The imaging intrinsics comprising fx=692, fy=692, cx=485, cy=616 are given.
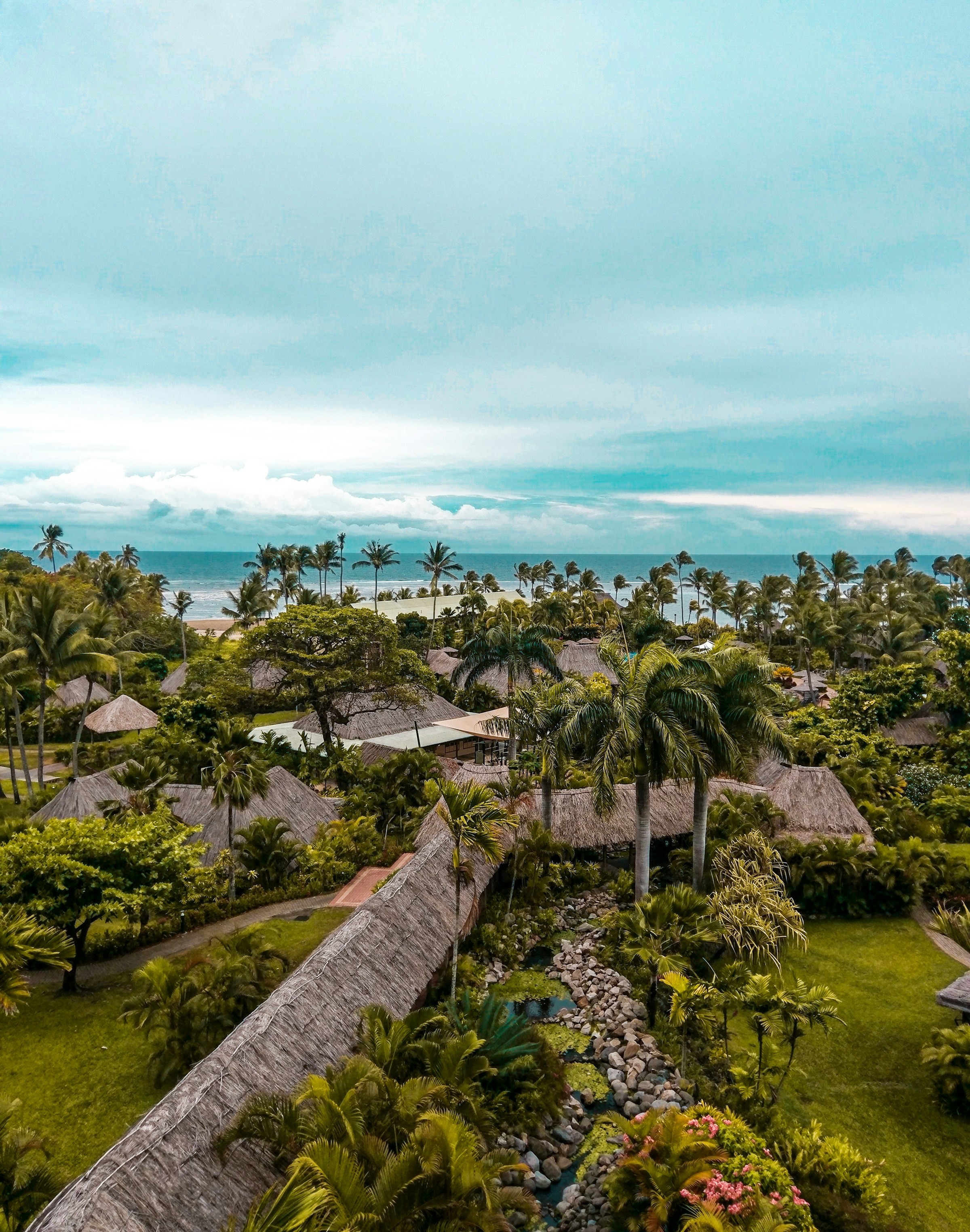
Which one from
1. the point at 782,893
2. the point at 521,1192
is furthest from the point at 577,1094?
the point at 782,893

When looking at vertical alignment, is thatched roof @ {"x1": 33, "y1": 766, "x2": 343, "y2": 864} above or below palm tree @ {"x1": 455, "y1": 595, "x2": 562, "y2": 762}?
below

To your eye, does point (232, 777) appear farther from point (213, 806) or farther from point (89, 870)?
point (89, 870)

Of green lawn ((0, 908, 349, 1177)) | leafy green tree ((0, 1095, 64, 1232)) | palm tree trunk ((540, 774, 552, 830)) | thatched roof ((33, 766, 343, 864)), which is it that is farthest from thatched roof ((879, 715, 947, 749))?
leafy green tree ((0, 1095, 64, 1232))

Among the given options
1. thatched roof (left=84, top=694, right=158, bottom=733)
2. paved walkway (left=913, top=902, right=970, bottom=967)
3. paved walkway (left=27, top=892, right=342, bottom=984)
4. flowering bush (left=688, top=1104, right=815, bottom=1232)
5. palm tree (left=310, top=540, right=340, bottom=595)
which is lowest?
paved walkway (left=27, top=892, right=342, bottom=984)

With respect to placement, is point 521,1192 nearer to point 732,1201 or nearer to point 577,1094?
point 732,1201

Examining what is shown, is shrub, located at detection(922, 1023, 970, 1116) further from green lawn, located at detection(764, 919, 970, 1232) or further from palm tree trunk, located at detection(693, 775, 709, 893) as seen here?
palm tree trunk, located at detection(693, 775, 709, 893)

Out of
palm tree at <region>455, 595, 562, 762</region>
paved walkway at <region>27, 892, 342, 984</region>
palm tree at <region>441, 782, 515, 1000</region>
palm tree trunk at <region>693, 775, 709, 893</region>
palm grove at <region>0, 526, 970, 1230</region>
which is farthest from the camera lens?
palm tree at <region>455, 595, 562, 762</region>

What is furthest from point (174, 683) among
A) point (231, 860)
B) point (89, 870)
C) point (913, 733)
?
point (913, 733)
